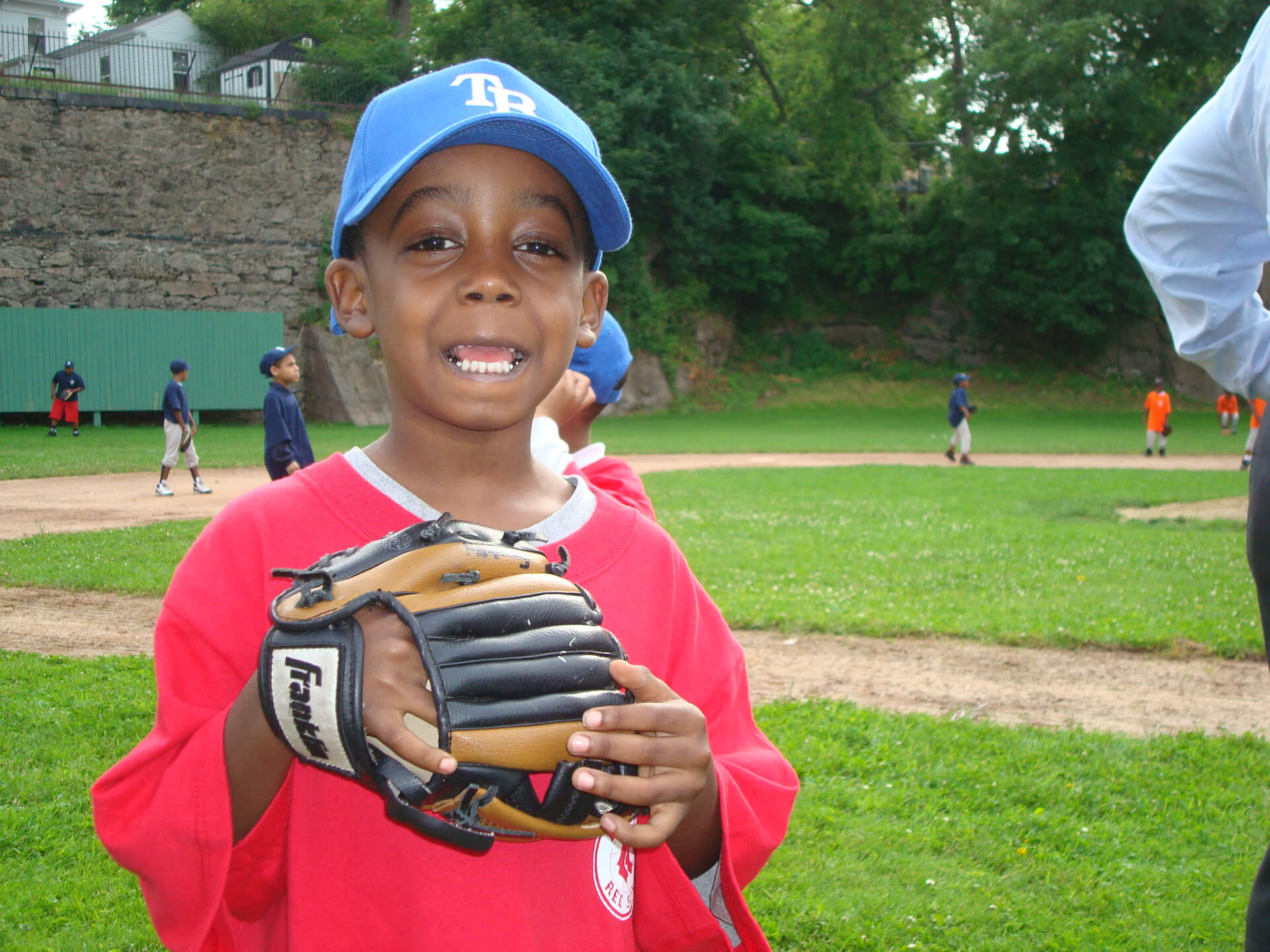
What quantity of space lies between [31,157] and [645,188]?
15.9 metres

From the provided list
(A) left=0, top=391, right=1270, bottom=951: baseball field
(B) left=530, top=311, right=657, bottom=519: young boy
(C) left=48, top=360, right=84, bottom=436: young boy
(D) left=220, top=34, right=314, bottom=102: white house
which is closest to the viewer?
(B) left=530, top=311, right=657, bottom=519: young boy

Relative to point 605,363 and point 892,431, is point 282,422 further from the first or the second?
point 892,431

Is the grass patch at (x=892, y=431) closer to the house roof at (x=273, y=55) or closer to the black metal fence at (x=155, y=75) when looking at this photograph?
the black metal fence at (x=155, y=75)

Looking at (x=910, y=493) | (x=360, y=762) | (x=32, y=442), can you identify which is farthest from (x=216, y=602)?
(x=32, y=442)

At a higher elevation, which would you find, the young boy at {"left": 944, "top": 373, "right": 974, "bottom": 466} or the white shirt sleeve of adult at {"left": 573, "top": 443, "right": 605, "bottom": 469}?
the white shirt sleeve of adult at {"left": 573, "top": 443, "right": 605, "bottom": 469}

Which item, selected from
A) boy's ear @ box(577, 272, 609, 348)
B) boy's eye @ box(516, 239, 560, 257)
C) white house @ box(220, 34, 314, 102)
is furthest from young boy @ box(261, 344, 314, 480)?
white house @ box(220, 34, 314, 102)

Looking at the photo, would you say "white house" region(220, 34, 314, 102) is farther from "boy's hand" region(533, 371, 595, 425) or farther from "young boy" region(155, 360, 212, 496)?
"boy's hand" region(533, 371, 595, 425)

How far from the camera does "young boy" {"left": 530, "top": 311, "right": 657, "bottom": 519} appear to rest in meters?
3.12

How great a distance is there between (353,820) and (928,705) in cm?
435

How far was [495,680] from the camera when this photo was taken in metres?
1.26

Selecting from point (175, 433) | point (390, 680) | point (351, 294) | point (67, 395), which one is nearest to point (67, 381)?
point (67, 395)

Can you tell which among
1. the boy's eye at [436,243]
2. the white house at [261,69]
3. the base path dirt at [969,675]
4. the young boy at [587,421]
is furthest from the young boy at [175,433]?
the white house at [261,69]

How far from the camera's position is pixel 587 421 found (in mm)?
4051

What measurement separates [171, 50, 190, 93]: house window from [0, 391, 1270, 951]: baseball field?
21.1 metres
